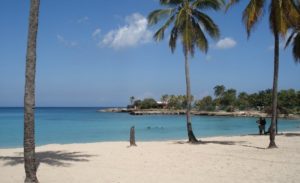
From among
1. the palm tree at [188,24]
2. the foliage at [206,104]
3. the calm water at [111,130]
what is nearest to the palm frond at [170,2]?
the palm tree at [188,24]

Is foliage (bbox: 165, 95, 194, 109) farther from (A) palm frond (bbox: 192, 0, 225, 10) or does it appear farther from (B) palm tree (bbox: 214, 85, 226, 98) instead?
(A) palm frond (bbox: 192, 0, 225, 10)

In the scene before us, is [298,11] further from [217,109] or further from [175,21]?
[217,109]

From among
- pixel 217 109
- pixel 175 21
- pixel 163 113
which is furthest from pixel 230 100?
pixel 175 21

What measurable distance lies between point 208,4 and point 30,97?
49.0 ft

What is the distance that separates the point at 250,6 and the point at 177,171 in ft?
31.4

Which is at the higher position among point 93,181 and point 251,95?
point 251,95

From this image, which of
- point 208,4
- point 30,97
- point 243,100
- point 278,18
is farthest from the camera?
point 243,100

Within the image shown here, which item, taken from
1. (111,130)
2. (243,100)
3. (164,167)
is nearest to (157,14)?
(164,167)

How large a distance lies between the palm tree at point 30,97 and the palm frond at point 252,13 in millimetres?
11067

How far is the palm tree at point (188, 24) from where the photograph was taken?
2238 centimetres

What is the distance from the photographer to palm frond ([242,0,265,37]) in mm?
18000

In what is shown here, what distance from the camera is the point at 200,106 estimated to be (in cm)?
13375

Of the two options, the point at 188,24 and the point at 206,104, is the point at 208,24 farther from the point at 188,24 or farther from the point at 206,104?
the point at 206,104

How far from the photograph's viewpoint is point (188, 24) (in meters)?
22.4
